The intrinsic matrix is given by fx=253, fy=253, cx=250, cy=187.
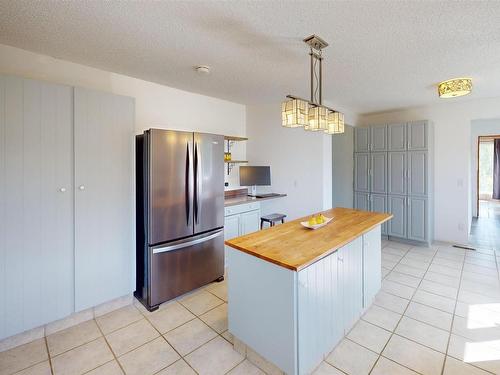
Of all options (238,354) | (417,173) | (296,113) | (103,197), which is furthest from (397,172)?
(103,197)

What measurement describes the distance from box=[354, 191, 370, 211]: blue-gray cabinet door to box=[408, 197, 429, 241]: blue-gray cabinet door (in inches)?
28.1

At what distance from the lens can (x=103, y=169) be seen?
2385 millimetres

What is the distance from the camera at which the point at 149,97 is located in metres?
3.21

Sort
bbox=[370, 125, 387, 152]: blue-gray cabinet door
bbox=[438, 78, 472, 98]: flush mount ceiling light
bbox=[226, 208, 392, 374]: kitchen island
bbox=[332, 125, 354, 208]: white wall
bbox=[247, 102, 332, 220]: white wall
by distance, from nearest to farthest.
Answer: bbox=[226, 208, 392, 374]: kitchen island
bbox=[438, 78, 472, 98]: flush mount ceiling light
bbox=[247, 102, 332, 220]: white wall
bbox=[370, 125, 387, 152]: blue-gray cabinet door
bbox=[332, 125, 354, 208]: white wall

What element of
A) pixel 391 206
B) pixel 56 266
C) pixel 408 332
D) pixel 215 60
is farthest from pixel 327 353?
pixel 391 206

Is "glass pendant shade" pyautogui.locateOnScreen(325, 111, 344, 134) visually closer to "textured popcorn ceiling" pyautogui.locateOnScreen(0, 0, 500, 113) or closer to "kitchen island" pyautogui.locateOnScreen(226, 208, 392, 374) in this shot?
"textured popcorn ceiling" pyautogui.locateOnScreen(0, 0, 500, 113)

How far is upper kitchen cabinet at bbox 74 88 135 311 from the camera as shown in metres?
2.27

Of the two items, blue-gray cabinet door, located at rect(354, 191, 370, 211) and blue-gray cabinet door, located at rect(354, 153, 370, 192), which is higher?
blue-gray cabinet door, located at rect(354, 153, 370, 192)

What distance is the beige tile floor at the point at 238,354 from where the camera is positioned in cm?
180

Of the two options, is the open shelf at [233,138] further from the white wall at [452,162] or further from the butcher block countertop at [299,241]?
the white wall at [452,162]

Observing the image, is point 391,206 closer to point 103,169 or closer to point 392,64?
point 392,64

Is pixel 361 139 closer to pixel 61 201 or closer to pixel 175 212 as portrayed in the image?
pixel 175 212

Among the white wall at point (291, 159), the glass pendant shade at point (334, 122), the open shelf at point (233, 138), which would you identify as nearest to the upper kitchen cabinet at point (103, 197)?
the open shelf at point (233, 138)

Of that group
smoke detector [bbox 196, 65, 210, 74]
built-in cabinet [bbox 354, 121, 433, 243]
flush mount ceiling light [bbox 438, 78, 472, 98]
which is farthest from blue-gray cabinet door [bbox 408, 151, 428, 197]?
smoke detector [bbox 196, 65, 210, 74]
